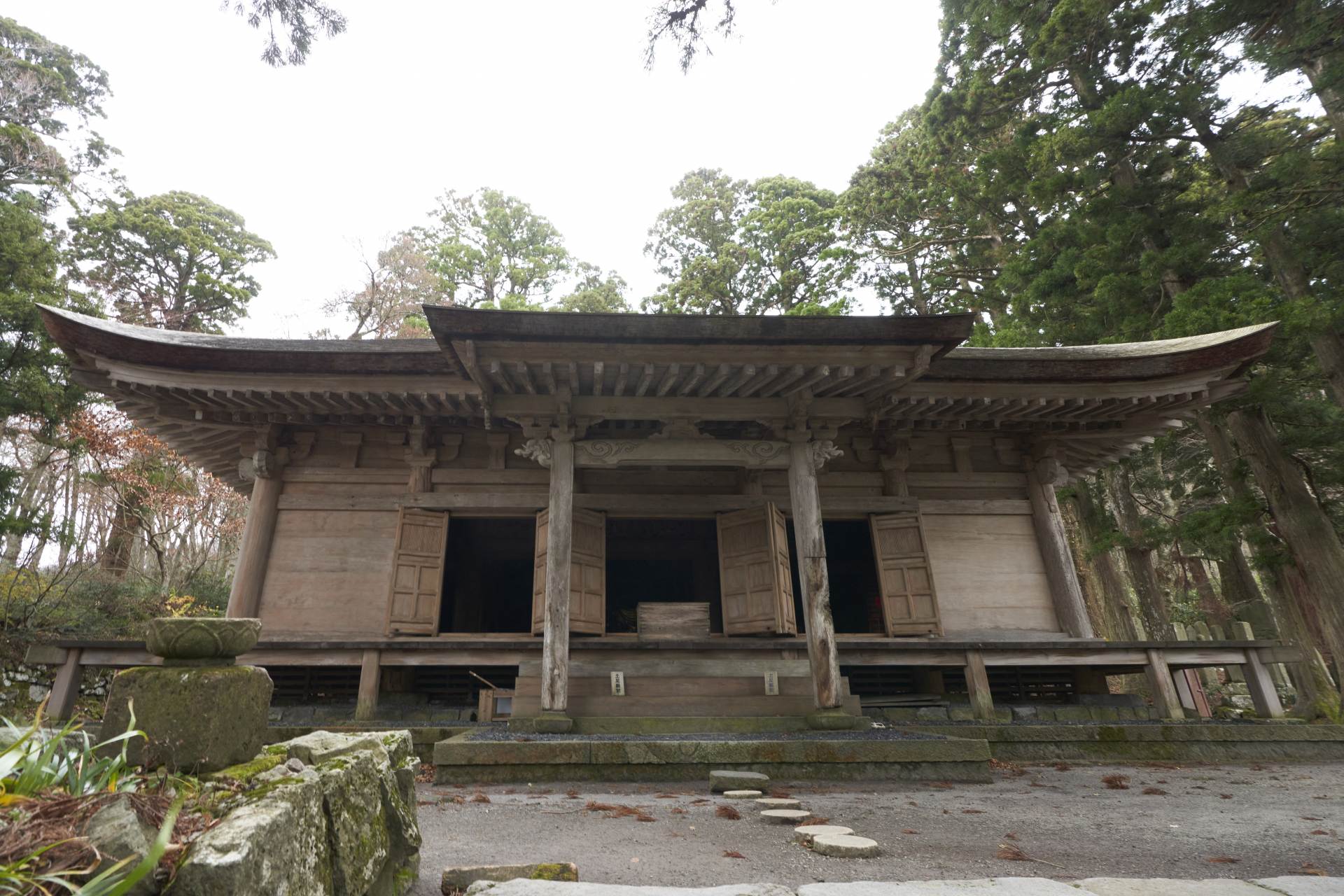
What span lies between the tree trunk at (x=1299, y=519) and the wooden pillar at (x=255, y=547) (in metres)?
15.4

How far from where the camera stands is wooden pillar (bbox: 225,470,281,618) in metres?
8.99

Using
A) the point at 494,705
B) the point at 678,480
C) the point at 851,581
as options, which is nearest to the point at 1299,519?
the point at 851,581

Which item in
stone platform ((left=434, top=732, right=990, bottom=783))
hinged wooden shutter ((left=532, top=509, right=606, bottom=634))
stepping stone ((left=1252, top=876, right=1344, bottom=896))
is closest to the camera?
stepping stone ((left=1252, top=876, right=1344, bottom=896))

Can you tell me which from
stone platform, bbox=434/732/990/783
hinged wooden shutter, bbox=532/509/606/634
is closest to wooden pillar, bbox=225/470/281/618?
hinged wooden shutter, bbox=532/509/606/634

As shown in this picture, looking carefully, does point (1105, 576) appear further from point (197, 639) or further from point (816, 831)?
point (197, 639)

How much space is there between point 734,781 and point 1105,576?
47.7 ft

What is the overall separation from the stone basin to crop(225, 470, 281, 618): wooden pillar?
7676 mm

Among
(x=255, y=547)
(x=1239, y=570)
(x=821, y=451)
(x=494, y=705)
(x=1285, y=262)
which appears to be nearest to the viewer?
(x=821, y=451)

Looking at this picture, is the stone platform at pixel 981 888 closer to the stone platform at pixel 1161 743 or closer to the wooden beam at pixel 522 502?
the stone platform at pixel 1161 743

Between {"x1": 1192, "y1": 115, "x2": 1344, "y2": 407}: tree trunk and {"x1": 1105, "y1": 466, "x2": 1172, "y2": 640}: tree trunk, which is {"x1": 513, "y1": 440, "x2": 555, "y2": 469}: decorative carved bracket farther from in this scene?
{"x1": 1105, "y1": 466, "x2": 1172, "y2": 640}: tree trunk

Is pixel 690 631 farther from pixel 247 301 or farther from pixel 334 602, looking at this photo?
pixel 247 301

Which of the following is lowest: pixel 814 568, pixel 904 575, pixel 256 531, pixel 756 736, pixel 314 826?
pixel 756 736

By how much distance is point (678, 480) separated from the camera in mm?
10203

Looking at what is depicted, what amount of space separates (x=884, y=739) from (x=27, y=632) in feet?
52.6
